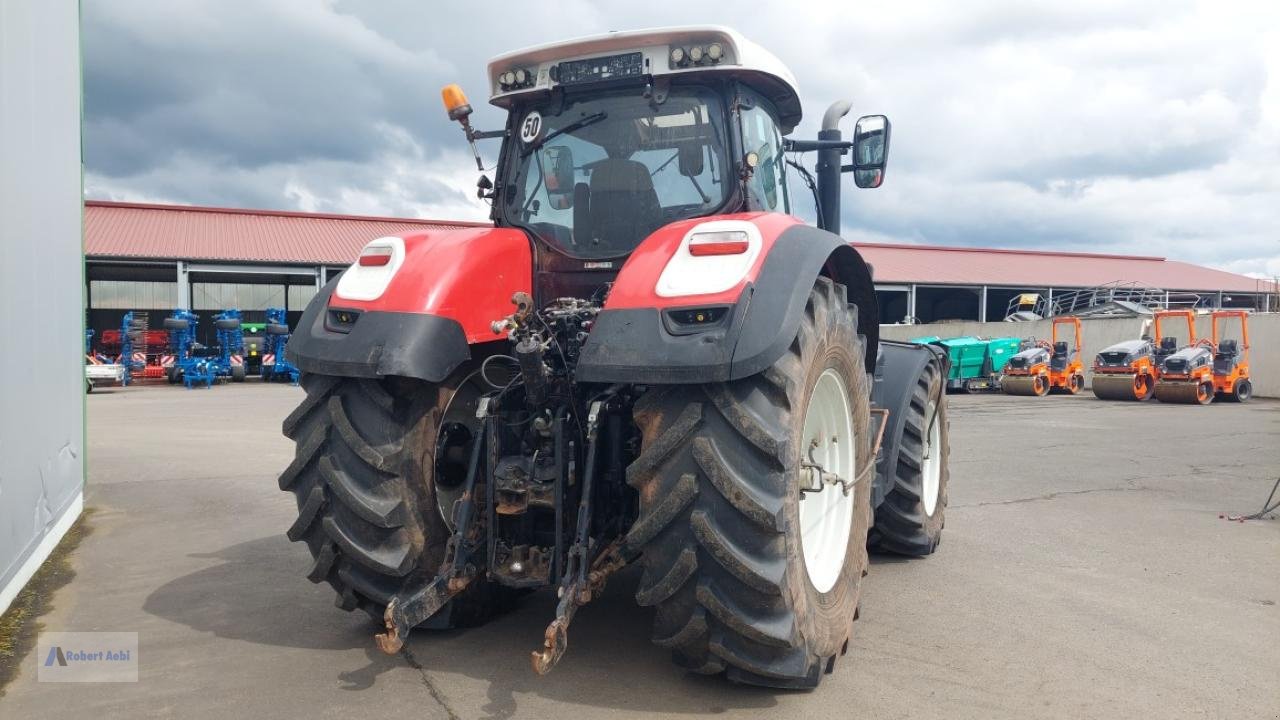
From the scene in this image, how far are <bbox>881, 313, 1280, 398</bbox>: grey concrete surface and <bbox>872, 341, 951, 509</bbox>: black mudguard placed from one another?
1971 centimetres

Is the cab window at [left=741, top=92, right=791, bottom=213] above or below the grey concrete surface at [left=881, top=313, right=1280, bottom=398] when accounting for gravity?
above

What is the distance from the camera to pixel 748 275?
3008 mm

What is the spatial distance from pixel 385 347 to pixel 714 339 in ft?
4.12

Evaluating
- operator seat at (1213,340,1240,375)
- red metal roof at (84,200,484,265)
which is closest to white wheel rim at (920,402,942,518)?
operator seat at (1213,340,1240,375)

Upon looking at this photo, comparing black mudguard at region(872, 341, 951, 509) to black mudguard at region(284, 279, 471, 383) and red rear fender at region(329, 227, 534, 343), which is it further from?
black mudguard at region(284, 279, 471, 383)

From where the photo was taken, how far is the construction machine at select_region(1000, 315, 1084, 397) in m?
21.2

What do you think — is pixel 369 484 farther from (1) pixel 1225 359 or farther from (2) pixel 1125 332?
(2) pixel 1125 332

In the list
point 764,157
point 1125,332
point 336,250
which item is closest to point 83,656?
point 764,157

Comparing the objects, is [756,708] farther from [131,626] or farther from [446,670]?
[131,626]

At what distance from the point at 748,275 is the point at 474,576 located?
1.55 m

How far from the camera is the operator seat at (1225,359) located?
19.0m

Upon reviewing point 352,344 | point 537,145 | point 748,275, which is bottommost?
point 352,344

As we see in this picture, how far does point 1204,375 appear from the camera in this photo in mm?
18531

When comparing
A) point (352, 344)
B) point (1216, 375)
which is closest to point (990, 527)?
point (352, 344)
